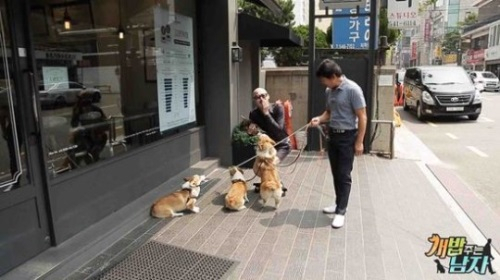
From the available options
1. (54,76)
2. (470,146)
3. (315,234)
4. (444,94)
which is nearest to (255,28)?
(54,76)

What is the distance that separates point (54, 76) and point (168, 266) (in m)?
1.99

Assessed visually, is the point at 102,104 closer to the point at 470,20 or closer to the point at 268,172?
the point at 268,172

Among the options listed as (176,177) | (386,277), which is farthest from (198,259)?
(176,177)

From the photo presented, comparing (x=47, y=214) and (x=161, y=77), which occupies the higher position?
(x=161, y=77)

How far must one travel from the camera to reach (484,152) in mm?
8148

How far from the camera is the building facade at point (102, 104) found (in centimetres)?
312

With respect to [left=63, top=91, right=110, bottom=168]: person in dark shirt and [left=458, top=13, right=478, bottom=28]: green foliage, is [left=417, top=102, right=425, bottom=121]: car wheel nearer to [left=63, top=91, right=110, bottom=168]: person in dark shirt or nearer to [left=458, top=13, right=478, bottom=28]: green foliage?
[left=63, top=91, right=110, bottom=168]: person in dark shirt

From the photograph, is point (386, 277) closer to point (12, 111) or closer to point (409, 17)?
point (12, 111)

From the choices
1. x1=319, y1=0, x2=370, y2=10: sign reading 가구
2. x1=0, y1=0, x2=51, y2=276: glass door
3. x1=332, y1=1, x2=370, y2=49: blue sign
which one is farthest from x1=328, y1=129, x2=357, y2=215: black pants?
x1=332, y1=1, x2=370, y2=49: blue sign

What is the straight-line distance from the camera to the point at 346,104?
392 centimetres

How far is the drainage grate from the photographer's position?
3129 mm

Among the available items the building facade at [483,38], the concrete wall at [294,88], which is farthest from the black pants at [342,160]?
the building facade at [483,38]

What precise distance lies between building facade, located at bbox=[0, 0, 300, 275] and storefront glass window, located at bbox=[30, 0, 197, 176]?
0.05ft

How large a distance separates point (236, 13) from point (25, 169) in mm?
4479
